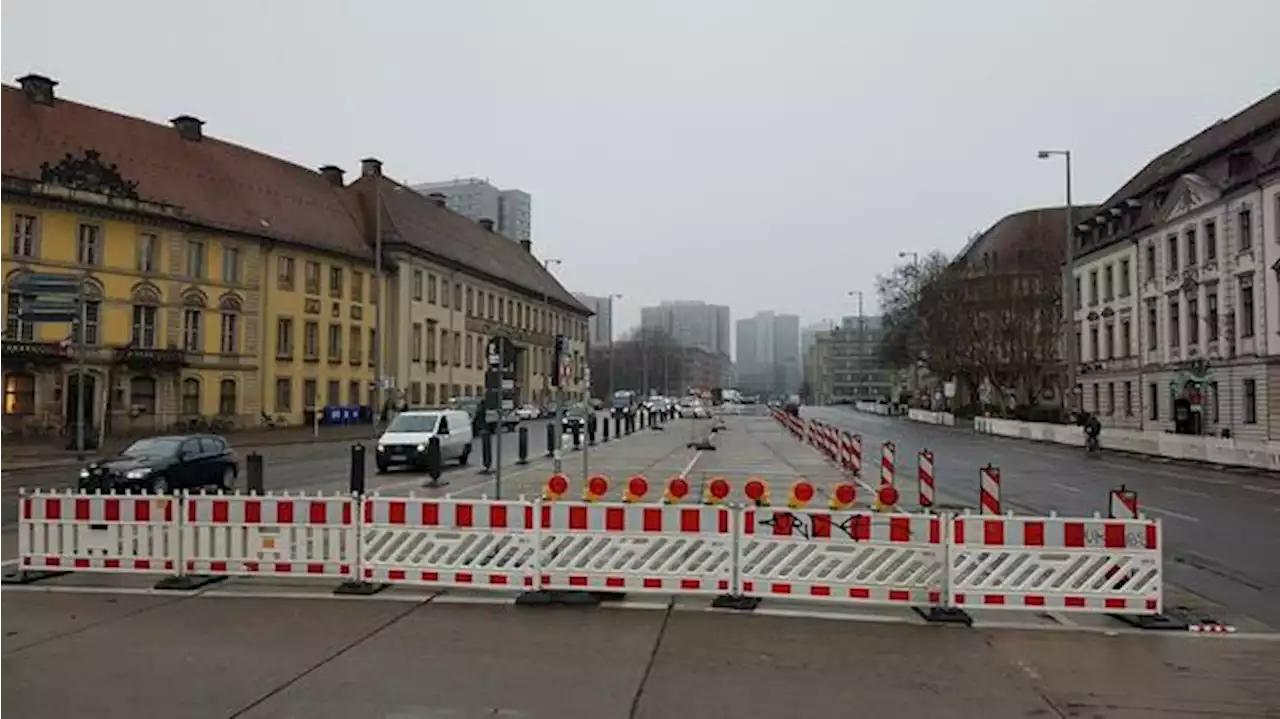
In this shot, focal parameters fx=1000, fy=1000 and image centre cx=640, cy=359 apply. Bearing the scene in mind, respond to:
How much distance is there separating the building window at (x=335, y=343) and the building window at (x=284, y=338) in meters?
3.87

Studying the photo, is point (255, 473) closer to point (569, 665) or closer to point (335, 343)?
point (569, 665)

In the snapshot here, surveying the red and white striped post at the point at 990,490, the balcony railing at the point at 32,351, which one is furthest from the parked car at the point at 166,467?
the balcony railing at the point at 32,351

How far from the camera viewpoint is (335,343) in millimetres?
62438

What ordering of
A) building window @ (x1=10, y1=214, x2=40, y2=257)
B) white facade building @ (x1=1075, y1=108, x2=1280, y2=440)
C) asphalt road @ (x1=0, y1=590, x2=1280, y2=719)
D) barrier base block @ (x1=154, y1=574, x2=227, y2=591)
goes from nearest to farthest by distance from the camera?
asphalt road @ (x1=0, y1=590, x2=1280, y2=719) < barrier base block @ (x1=154, y1=574, x2=227, y2=591) < white facade building @ (x1=1075, y1=108, x2=1280, y2=440) < building window @ (x1=10, y1=214, x2=40, y2=257)

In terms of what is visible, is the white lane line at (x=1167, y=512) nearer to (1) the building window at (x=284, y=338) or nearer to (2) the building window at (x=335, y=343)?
(1) the building window at (x=284, y=338)

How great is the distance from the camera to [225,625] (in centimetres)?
823

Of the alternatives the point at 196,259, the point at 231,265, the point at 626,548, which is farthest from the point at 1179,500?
the point at 231,265

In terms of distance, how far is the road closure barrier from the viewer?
880 centimetres

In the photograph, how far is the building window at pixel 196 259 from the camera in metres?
51.4

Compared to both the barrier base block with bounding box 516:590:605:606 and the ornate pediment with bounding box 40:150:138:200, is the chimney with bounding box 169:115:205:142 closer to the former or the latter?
the ornate pediment with bounding box 40:150:138:200

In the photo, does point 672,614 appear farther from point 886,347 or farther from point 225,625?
point 886,347

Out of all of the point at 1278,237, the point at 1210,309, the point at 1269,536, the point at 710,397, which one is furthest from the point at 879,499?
the point at 710,397

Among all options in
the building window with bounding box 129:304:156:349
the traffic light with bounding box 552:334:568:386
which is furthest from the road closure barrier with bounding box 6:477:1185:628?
the building window with bounding box 129:304:156:349

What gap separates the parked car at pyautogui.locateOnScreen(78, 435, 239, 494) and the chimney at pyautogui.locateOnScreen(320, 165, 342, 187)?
1971 inches
